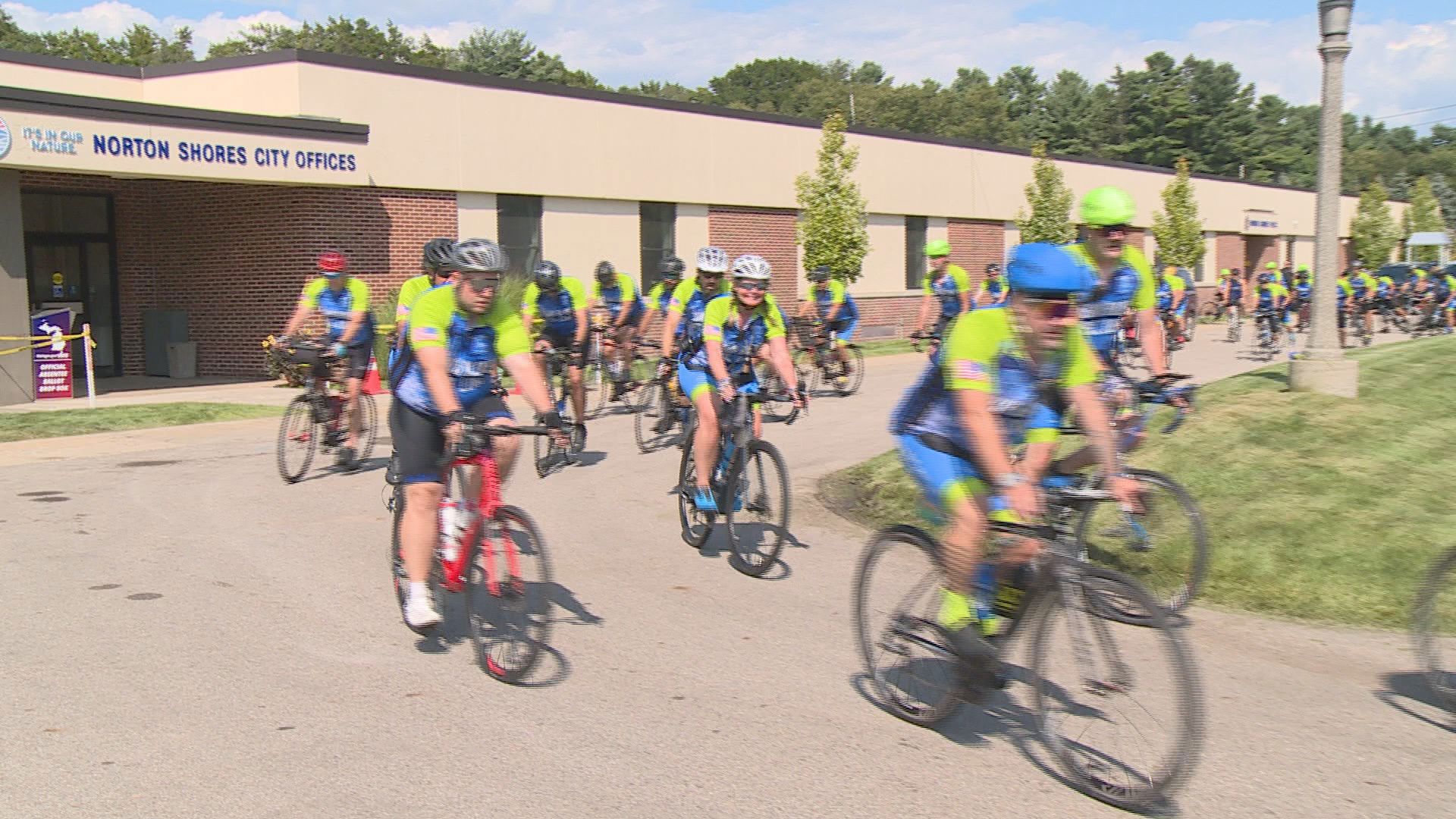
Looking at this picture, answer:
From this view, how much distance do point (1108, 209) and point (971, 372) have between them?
2.67m

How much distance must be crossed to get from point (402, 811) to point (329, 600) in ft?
10.1

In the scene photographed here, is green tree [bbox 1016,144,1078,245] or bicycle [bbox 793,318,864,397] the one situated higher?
green tree [bbox 1016,144,1078,245]

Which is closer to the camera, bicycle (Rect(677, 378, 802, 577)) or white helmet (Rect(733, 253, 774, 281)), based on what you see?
bicycle (Rect(677, 378, 802, 577))

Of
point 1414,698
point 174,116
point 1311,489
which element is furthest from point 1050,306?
point 174,116

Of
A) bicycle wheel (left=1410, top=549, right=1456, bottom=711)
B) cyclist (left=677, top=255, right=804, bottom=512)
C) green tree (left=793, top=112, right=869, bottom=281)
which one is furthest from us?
green tree (left=793, top=112, right=869, bottom=281)

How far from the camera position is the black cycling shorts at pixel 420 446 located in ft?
19.4

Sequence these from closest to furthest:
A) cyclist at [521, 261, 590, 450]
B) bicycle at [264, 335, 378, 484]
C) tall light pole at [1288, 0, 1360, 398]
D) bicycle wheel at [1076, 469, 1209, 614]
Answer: bicycle wheel at [1076, 469, 1209, 614] < tall light pole at [1288, 0, 1360, 398] < bicycle at [264, 335, 378, 484] < cyclist at [521, 261, 590, 450]

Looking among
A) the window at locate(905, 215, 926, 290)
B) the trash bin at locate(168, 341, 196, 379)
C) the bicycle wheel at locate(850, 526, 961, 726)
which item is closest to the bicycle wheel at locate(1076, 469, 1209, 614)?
the bicycle wheel at locate(850, 526, 961, 726)

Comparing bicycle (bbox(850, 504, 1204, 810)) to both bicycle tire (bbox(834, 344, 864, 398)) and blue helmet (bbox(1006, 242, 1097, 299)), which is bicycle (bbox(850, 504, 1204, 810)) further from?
bicycle tire (bbox(834, 344, 864, 398))

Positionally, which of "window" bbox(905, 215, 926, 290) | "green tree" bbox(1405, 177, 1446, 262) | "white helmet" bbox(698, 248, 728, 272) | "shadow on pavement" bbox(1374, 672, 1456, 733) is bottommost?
"shadow on pavement" bbox(1374, 672, 1456, 733)

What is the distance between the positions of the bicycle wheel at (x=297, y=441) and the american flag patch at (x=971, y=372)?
8185mm

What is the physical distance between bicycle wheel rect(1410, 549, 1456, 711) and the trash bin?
21602 millimetres

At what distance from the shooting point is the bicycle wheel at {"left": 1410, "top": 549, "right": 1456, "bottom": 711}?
16.7ft

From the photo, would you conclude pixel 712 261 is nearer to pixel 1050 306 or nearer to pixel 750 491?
pixel 750 491
